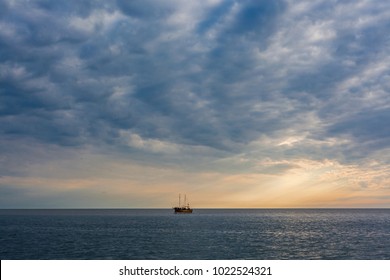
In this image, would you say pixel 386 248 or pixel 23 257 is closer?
pixel 23 257

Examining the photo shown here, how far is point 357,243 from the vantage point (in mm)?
79625

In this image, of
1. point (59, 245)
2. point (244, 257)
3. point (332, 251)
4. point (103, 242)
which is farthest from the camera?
point (103, 242)

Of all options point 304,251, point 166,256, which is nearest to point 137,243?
point 166,256

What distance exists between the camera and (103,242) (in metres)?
80.2

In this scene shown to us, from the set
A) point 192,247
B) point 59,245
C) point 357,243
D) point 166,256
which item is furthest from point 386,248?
point 59,245
